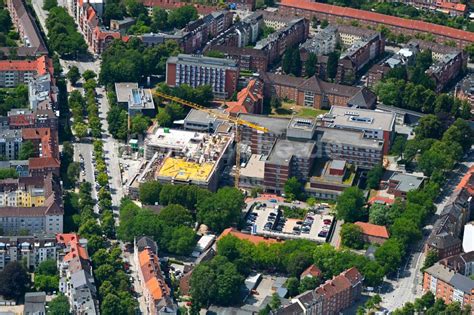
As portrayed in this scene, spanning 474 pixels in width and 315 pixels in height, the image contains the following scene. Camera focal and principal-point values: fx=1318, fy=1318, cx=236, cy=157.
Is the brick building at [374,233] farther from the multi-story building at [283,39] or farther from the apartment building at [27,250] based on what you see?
the multi-story building at [283,39]

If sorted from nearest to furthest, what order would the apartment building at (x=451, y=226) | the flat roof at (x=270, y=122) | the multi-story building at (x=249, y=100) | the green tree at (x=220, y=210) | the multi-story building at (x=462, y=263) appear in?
the multi-story building at (x=462, y=263) → the apartment building at (x=451, y=226) → the green tree at (x=220, y=210) → the flat roof at (x=270, y=122) → the multi-story building at (x=249, y=100)

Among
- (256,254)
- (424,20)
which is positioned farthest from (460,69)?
(256,254)

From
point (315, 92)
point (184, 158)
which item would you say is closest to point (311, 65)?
point (315, 92)

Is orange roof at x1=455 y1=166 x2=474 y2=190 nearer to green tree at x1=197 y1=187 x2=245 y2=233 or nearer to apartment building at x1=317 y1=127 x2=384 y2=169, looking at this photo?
apartment building at x1=317 y1=127 x2=384 y2=169

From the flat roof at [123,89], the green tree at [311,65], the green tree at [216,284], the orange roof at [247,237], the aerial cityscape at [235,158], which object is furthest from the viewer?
the green tree at [311,65]

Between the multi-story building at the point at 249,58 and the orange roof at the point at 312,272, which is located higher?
the multi-story building at the point at 249,58

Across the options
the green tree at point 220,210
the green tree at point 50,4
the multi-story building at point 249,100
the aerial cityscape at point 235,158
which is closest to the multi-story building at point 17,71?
the aerial cityscape at point 235,158

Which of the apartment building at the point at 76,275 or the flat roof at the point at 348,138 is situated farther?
the flat roof at the point at 348,138

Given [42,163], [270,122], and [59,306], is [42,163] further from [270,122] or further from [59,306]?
[59,306]
